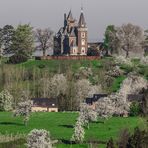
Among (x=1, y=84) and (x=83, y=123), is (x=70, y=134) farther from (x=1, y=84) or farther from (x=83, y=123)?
(x=1, y=84)

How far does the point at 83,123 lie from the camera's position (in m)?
69.3

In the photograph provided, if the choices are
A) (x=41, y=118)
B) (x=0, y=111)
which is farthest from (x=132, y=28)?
(x=41, y=118)

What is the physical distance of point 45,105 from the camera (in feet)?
299

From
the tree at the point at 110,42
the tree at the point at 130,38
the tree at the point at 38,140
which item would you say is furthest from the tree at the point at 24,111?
the tree at the point at 110,42

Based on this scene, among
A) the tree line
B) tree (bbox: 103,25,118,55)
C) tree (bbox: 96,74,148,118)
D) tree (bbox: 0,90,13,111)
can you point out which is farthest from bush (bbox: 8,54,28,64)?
tree (bbox: 0,90,13,111)

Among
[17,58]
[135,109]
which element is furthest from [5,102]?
[17,58]

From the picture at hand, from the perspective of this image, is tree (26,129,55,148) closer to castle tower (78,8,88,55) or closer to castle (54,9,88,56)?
castle (54,9,88,56)

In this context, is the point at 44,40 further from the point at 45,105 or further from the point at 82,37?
the point at 45,105

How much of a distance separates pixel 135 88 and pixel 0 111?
63.5 feet

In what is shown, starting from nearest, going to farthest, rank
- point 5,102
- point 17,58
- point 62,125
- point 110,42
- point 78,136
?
point 78,136
point 62,125
point 5,102
point 17,58
point 110,42

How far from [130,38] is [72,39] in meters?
9.44

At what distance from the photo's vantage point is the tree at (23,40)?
4616 inches

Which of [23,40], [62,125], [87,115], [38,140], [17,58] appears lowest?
[38,140]

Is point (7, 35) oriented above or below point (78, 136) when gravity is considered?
above
